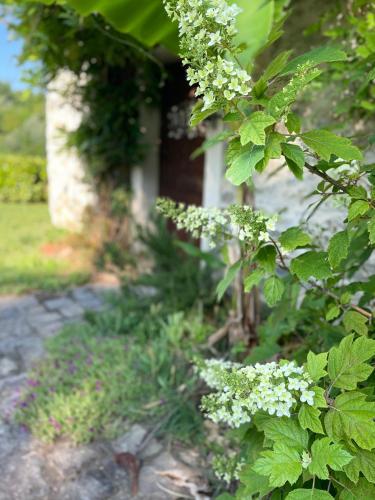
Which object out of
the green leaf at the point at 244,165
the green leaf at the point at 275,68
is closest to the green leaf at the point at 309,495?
the green leaf at the point at 244,165

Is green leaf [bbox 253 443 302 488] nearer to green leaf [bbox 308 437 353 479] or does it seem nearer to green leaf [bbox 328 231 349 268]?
green leaf [bbox 308 437 353 479]

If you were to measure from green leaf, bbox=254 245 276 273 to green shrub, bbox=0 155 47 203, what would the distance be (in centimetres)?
1066

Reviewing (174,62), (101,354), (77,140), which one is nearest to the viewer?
(101,354)

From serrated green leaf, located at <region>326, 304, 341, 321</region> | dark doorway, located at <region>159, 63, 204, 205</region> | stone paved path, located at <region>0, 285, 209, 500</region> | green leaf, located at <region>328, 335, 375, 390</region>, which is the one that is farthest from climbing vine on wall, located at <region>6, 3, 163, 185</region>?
green leaf, located at <region>328, 335, 375, 390</region>

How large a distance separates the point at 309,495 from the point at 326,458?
0.09 metres

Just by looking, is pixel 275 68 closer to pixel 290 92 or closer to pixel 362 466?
pixel 290 92

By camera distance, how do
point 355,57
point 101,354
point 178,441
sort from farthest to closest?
point 101,354 → point 178,441 → point 355,57

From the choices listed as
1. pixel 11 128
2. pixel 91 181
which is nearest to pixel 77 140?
pixel 91 181

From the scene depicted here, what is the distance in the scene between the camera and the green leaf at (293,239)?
38.0 inches

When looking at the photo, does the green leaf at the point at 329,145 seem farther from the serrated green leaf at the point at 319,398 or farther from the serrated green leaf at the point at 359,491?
the serrated green leaf at the point at 359,491

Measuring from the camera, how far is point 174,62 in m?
4.27

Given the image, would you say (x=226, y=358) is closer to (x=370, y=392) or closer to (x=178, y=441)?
(x=178, y=441)

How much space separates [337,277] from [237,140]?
561 mm

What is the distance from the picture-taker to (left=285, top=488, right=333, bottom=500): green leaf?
2.75ft
